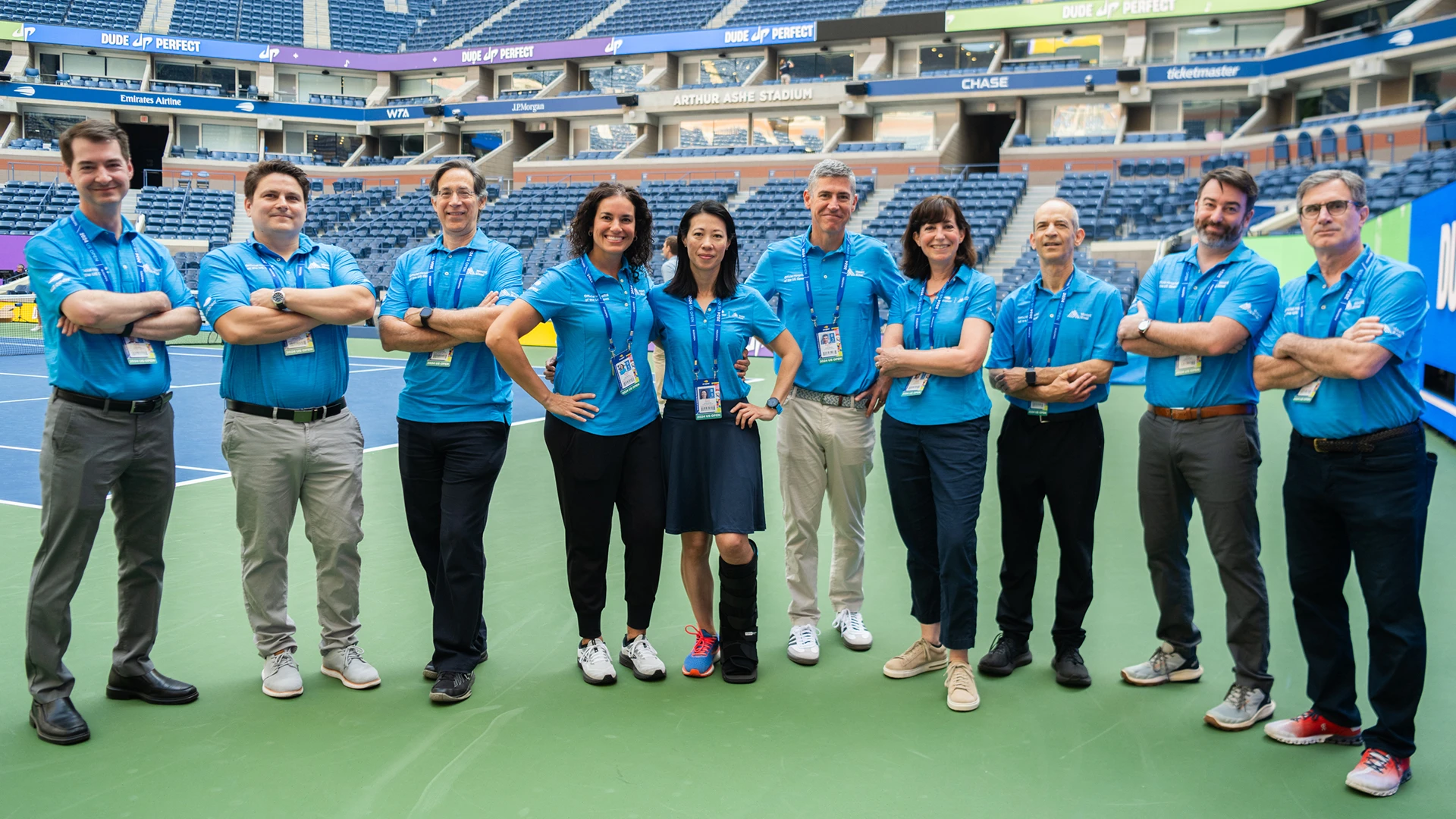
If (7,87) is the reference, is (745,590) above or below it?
below

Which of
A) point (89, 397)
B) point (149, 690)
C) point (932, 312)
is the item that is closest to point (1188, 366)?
point (932, 312)

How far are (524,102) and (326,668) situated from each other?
38.3 metres

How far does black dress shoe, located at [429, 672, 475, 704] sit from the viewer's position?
12.4ft

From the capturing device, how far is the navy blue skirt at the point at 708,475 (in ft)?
13.0

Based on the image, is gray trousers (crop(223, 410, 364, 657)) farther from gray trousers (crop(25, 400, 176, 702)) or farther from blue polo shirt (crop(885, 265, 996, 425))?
blue polo shirt (crop(885, 265, 996, 425))

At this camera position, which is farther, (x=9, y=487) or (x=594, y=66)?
(x=594, y=66)

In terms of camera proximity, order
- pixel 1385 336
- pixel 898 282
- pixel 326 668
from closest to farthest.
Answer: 1. pixel 1385 336
2. pixel 326 668
3. pixel 898 282

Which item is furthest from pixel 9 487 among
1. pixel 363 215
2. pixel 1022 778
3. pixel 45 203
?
pixel 45 203

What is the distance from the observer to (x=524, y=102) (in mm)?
39750

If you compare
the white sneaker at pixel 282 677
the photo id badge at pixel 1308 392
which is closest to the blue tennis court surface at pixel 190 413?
the white sneaker at pixel 282 677

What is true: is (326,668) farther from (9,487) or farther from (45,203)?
(45,203)

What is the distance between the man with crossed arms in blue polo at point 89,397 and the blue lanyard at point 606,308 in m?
1.38

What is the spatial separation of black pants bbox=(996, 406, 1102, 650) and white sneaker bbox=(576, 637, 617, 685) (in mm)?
1582

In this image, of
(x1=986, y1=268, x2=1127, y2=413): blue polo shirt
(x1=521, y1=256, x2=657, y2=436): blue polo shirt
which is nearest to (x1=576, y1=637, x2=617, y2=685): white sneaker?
(x1=521, y1=256, x2=657, y2=436): blue polo shirt
